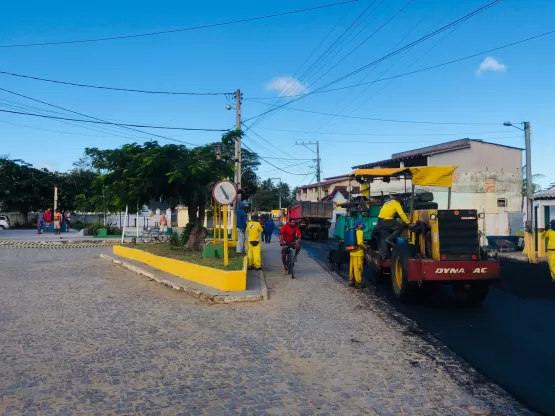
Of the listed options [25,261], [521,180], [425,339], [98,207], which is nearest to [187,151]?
[25,261]

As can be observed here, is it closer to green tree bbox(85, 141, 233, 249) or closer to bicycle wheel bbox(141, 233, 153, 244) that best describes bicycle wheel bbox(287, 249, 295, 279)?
green tree bbox(85, 141, 233, 249)

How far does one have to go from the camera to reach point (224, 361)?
5.70 m

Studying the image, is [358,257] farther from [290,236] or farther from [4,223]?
[4,223]

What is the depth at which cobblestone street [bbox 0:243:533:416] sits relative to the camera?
14.6 feet

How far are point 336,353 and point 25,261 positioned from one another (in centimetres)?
1487

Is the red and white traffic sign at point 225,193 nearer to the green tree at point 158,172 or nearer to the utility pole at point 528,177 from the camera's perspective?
the green tree at point 158,172

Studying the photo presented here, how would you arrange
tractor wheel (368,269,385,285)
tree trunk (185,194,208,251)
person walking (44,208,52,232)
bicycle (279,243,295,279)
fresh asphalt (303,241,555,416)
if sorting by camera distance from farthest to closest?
1. person walking (44,208,52,232)
2. tree trunk (185,194,208,251)
3. bicycle (279,243,295,279)
4. tractor wheel (368,269,385,285)
5. fresh asphalt (303,241,555,416)

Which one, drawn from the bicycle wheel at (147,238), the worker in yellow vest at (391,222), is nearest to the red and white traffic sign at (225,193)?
the worker in yellow vest at (391,222)

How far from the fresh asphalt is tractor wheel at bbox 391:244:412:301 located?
0.26 meters

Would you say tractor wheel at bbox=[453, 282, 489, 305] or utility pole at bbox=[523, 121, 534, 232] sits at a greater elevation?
utility pole at bbox=[523, 121, 534, 232]

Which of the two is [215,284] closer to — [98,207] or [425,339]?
[425,339]

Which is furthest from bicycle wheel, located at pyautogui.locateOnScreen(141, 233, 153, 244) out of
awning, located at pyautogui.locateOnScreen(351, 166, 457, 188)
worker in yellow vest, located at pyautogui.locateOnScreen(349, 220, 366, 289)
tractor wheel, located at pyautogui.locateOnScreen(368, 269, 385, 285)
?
awning, located at pyautogui.locateOnScreen(351, 166, 457, 188)

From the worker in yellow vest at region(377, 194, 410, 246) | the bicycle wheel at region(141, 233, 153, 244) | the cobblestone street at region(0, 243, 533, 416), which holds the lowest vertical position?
the cobblestone street at region(0, 243, 533, 416)

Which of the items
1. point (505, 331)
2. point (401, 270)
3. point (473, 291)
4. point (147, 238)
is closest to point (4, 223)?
point (147, 238)
